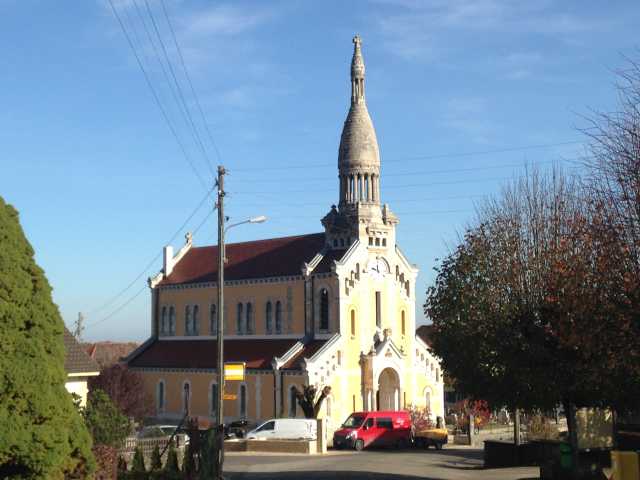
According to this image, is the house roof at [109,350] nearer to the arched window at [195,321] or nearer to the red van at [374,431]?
the arched window at [195,321]

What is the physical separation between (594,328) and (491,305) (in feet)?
21.7

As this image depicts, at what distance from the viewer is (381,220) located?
59062 mm

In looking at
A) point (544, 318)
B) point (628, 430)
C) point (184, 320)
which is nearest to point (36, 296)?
point (544, 318)

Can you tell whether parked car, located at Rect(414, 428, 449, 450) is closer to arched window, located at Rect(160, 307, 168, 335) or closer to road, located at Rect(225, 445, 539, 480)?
road, located at Rect(225, 445, 539, 480)

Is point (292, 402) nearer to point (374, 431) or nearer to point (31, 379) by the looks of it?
point (374, 431)

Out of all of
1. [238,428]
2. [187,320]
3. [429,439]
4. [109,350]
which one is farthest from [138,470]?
[109,350]

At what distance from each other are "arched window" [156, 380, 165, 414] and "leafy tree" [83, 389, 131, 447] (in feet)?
121

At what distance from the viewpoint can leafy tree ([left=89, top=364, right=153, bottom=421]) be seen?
56562 millimetres

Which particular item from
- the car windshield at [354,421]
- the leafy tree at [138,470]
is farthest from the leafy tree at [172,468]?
the car windshield at [354,421]

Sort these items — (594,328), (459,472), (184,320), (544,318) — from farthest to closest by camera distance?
(184,320) < (459,472) < (544,318) < (594,328)

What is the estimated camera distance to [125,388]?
5822 cm

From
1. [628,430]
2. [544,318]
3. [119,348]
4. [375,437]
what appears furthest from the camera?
[119,348]

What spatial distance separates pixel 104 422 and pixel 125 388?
34.3 metres

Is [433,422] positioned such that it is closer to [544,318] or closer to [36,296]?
[544,318]
